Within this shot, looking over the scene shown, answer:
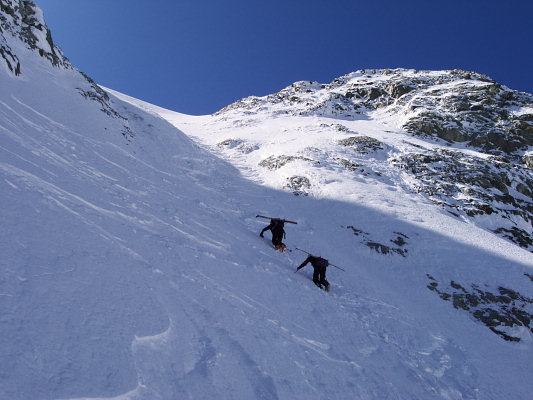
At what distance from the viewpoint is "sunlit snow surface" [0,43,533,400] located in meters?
4.65

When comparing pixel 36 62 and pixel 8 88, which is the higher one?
pixel 36 62

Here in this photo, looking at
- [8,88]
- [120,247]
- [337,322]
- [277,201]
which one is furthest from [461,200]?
[8,88]

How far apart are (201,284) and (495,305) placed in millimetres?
13801

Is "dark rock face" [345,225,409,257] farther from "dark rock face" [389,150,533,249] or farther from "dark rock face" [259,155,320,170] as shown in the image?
"dark rock face" [259,155,320,170]

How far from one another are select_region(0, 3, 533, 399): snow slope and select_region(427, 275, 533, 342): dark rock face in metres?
0.36

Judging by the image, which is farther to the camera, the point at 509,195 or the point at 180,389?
the point at 509,195

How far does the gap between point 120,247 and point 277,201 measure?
1437 cm

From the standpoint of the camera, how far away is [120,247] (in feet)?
25.1

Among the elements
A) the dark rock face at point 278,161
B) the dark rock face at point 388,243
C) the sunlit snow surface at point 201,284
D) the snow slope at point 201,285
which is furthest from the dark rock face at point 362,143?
the dark rock face at point 388,243

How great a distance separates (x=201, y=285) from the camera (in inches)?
301

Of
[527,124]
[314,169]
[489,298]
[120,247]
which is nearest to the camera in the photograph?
[120,247]

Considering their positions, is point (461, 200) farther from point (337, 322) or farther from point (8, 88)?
point (8, 88)

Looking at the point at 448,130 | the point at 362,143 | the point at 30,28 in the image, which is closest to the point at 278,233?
the point at 362,143

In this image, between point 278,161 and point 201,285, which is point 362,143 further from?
point 201,285
